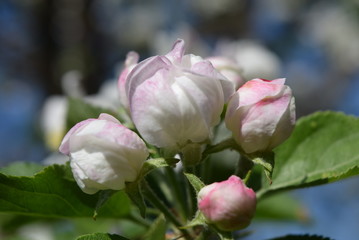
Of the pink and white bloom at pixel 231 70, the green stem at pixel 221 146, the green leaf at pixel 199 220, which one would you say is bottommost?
the green leaf at pixel 199 220

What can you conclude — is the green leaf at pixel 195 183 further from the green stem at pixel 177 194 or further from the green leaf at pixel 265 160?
the green stem at pixel 177 194

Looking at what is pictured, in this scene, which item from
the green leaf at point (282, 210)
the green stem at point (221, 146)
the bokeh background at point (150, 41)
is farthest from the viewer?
the bokeh background at point (150, 41)

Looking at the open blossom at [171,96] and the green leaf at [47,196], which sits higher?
the open blossom at [171,96]

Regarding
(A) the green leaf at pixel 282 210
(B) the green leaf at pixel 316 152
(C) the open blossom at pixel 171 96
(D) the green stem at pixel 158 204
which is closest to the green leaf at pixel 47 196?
(D) the green stem at pixel 158 204

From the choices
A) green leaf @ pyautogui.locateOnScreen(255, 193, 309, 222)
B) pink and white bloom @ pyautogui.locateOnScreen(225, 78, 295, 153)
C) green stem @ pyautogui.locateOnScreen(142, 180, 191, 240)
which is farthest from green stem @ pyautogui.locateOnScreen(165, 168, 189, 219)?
green leaf @ pyautogui.locateOnScreen(255, 193, 309, 222)

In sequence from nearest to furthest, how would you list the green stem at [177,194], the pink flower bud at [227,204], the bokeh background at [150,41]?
1. the pink flower bud at [227,204]
2. the green stem at [177,194]
3. the bokeh background at [150,41]

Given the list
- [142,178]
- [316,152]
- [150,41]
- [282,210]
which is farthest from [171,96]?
[150,41]

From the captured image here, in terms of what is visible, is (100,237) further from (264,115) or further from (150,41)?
(150,41)

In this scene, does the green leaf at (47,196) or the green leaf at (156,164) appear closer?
the green leaf at (156,164)

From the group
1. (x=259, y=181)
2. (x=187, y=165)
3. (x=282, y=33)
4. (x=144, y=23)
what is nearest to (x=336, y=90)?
(x=282, y=33)
